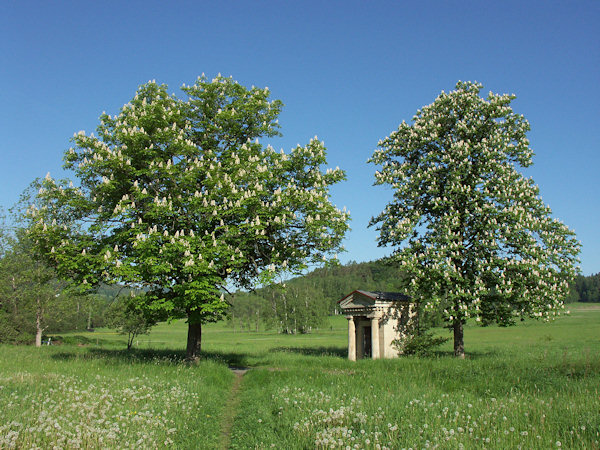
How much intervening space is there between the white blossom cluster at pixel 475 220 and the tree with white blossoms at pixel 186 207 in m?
6.39

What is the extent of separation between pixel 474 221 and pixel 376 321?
29.2 ft

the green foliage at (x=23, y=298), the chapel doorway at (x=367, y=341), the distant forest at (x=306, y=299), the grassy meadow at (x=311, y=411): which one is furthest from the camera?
the distant forest at (x=306, y=299)

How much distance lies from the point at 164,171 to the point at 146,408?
11.7 metres

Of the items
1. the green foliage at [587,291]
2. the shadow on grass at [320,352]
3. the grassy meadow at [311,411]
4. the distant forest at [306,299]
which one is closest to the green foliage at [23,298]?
the distant forest at [306,299]

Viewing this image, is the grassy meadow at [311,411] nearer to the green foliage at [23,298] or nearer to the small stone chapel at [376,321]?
the small stone chapel at [376,321]

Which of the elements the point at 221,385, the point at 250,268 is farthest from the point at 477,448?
the point at 250,268

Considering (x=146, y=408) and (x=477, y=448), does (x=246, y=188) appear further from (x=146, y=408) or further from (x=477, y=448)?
(x=477, y=448)

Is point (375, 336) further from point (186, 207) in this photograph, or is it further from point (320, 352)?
point (186, 207)

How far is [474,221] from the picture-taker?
24281mm

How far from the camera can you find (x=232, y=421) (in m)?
11.4

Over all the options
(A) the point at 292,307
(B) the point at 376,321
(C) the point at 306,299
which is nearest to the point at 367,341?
(B) the point at 376,321

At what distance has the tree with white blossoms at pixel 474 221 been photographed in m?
22.6

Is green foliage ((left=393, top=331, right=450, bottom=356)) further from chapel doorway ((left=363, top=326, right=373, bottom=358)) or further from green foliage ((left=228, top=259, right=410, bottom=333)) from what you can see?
green foliage ((left=228, top=259, right=410, bottom=333))

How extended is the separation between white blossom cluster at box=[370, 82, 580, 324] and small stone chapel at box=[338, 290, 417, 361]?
9.51 ft
